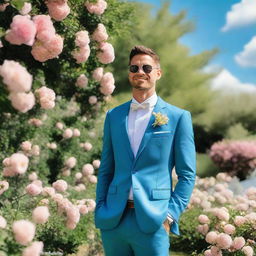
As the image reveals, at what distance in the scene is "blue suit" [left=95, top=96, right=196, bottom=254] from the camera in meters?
2.61

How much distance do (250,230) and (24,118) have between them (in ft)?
12.9

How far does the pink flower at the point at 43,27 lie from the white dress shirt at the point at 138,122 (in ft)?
2.27

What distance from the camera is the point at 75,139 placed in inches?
327

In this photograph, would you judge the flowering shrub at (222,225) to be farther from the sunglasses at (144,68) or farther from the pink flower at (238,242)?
the sunglasses at (144,68)

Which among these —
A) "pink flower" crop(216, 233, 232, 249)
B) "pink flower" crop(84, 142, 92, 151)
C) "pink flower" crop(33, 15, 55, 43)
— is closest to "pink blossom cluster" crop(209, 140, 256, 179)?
"pink flower" crop(84, 142, 92, 151)

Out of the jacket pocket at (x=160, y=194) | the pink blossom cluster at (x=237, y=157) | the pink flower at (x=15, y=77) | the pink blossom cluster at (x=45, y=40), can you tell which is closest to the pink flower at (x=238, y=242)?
the jacket pocket at (x=160, y=194)

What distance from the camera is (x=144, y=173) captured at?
2.66 m

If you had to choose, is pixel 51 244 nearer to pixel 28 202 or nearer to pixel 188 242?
pixel 28 202

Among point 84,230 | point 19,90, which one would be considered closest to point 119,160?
point 19,90

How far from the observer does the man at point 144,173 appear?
2.57m

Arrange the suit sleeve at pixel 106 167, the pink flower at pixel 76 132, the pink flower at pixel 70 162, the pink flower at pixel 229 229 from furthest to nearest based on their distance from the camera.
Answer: the pink flower at pixel 76 132
the pink flower at pixel 70 162
the pink flower at pixel 229 229
the suit sleeve at pixel 106 167

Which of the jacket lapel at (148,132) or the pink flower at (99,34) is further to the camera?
the pink flower at (99,34)

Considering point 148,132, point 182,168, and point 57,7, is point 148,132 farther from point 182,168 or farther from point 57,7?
point 57,7

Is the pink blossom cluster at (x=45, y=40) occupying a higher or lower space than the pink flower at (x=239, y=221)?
higher
